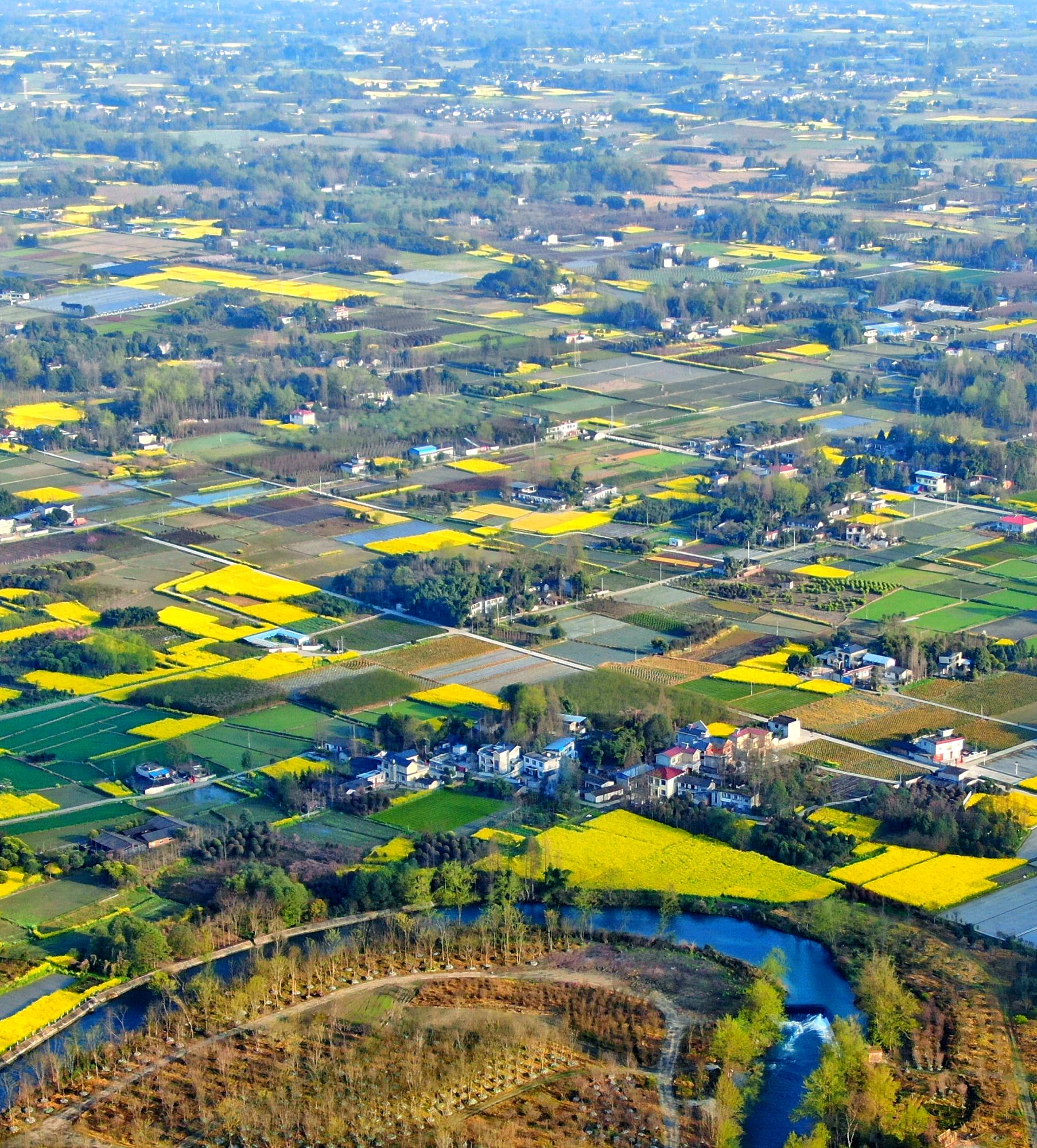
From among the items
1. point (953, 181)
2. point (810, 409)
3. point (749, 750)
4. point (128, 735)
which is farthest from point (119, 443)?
point (953, 181)

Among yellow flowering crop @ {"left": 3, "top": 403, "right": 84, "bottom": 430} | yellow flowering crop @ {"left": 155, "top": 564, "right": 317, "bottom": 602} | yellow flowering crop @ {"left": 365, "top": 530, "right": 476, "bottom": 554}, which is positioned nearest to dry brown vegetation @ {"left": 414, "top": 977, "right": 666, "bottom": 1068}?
yellow flowering crop @ {"left": 155, "top": 564, "right": 317, "bottom": 602}

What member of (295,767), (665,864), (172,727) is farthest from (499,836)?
(172,727)

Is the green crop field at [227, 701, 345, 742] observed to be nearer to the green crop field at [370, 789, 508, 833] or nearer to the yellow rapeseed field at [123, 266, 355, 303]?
the green crop field at [370, 789, 508, 833]

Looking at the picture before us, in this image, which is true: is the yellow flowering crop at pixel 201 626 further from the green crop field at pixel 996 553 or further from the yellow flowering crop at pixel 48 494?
the green crop field at pixel 996 553

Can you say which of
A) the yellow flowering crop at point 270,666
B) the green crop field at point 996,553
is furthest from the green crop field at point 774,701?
the green crop field at point 996,553

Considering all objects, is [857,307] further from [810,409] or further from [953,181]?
[953,181]

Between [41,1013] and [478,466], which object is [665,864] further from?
[478,466]
